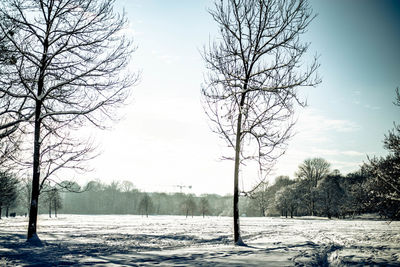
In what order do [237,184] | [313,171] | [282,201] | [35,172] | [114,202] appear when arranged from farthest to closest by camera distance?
1. [114,202]
2. [313,171]
3. [282,201]
4. [35,172]
5. [237,184]

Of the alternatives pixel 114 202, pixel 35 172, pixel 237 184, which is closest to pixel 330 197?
pixel 237 184

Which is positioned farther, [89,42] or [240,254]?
[89,42]

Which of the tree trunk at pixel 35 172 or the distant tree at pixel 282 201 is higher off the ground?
the tree trunk at pixel 35 172

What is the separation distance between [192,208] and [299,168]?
3323 cm

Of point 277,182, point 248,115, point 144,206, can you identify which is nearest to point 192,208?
point 144,206

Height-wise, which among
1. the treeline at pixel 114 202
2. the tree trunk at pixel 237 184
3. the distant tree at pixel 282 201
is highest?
the tree trunk at pixel 237 184

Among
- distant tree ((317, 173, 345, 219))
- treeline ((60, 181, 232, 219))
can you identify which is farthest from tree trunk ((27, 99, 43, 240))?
treeline ((60, 181, 232, 219))

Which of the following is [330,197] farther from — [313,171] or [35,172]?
[35,172]

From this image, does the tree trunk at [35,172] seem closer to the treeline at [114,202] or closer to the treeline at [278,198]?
the treeline at [278,198]

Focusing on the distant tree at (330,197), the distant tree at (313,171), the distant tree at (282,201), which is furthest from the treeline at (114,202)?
the distant tree at (330,197)

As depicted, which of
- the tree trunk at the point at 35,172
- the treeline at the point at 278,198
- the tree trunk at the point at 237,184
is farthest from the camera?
the treeline at the point at 278,198

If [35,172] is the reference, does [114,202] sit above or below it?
below

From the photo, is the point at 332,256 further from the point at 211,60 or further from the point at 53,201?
the point at 53,201

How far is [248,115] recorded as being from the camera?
12.4m
